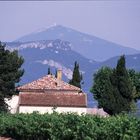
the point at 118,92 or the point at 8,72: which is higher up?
the point at 8,72

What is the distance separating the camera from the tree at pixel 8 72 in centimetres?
7212

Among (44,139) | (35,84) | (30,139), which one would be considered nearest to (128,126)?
(44,139)

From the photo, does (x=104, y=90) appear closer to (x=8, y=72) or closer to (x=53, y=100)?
(x=53, y=100)

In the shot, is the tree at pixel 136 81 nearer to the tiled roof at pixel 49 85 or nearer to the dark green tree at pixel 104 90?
the dark green tree at pixel 104 90

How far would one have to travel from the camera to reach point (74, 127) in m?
27.4

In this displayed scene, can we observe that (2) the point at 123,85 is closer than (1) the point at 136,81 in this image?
Yes

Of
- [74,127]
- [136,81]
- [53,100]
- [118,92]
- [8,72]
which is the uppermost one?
[8,72]

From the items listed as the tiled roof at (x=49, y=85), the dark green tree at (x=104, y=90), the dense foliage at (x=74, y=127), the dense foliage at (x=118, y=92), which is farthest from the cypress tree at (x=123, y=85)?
the dense foliage at (x=74, y=127)

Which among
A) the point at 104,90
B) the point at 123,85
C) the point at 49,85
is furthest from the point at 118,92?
the point at 49,85

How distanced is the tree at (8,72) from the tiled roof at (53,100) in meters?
1.87

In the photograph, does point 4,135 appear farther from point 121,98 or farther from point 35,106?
point 121,98

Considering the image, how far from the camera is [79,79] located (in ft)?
343

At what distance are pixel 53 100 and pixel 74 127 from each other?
46924 millimetres

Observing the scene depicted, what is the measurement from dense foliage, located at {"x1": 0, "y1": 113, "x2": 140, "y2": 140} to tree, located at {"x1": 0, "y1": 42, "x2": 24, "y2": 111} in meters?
30.2
